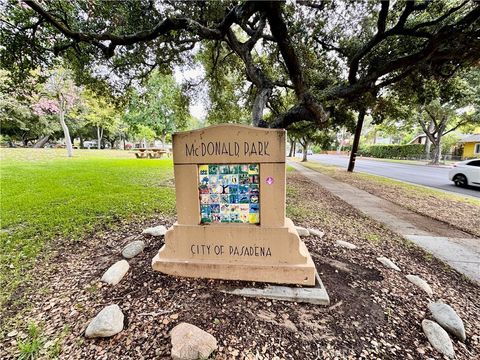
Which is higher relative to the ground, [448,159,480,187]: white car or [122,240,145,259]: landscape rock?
Answer: [448,159,480,187]: white car

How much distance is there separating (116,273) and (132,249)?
58cm

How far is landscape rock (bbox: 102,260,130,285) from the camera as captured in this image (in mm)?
2502

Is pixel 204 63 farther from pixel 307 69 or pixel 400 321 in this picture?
pixel 400 321

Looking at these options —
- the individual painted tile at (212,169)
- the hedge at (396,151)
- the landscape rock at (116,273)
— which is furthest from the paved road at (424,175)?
the hedge at (396,151)

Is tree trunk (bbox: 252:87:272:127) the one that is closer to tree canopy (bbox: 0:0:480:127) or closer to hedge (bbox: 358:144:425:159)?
tree canopy (bbox: 0:0:480:127)

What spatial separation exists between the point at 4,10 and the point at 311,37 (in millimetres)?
8274

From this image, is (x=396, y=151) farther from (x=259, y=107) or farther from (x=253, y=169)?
(x=253, y=169)

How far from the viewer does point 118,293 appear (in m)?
2.31

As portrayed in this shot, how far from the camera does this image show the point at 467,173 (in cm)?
982

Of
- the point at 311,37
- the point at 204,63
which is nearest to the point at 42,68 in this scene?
the point at 204,63

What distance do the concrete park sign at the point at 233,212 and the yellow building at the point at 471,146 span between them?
38.2 meters

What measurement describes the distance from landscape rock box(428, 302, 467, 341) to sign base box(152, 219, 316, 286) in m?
1.16

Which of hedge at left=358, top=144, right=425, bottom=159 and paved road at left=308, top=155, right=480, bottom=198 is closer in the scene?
paved road at left=308, top=155, right=480, bottom=198

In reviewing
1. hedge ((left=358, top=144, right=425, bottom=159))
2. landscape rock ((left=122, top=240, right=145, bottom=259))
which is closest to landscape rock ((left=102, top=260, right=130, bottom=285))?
landscape rock ((left=122, top=240, right=145, bottom=259))
